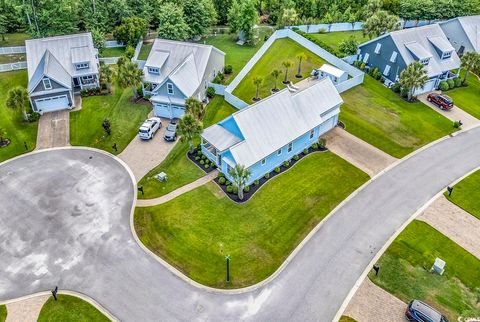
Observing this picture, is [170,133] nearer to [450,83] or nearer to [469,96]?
[450,83]

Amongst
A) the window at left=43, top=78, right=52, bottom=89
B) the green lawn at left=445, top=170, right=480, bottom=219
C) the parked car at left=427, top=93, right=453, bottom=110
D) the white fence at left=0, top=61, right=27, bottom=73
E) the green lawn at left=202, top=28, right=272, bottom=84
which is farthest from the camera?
the green lawn at left=202, top=28, right=272, bottom=84

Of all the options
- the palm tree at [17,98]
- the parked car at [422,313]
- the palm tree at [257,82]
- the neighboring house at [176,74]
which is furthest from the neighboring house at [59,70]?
the parked car at [422,313]

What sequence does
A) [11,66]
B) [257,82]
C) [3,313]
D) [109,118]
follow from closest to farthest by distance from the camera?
[3,313] → [109,118] → [257,82] → [11,66]

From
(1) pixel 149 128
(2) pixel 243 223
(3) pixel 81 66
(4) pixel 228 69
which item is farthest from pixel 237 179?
(3) pixel 81 66

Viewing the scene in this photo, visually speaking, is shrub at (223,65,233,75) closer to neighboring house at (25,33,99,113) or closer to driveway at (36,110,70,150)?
neighboring house at (25,33,99,113)

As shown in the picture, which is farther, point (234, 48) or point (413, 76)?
point (234, 48)

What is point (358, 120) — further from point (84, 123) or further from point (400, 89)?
point (84, 123)

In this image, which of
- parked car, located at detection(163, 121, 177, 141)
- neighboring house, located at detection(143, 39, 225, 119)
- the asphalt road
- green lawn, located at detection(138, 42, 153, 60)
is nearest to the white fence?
green lawn, located at detection(138, 42, 153, 60)
